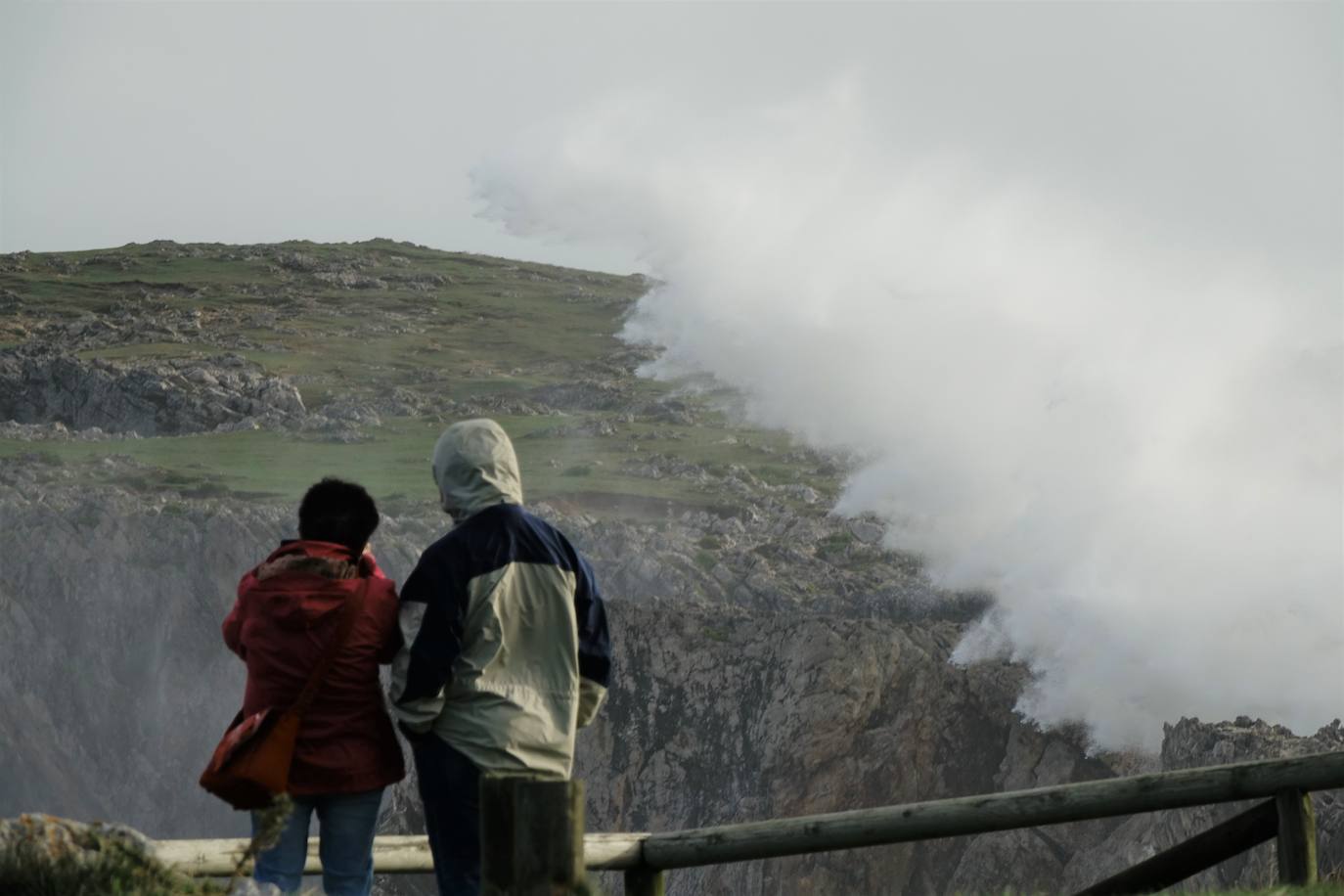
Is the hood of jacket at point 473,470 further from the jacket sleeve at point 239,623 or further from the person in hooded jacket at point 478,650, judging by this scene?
the jacket sleeve at point 239,623

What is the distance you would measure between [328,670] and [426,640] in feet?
Answer: 1.09

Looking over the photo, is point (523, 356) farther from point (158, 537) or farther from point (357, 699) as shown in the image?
point (357, 699)

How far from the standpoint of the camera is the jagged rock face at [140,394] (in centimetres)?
6234

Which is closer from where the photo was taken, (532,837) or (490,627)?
(532,837)

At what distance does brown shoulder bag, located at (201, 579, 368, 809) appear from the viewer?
4.75 metres

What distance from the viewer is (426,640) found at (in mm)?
4762

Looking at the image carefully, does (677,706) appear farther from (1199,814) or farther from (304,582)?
(304,582)

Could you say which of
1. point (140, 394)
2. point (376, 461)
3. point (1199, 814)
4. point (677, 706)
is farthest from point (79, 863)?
point (140, 394)

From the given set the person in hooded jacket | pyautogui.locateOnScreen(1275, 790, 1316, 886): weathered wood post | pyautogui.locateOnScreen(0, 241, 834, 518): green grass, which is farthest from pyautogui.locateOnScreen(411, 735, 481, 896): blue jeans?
pyautogui.locateOnScreen(0, 241, 834, 518): green grass

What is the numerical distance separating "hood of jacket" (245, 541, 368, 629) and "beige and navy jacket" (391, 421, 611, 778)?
0.23 m

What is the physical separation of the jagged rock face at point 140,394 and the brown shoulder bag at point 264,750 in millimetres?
58186

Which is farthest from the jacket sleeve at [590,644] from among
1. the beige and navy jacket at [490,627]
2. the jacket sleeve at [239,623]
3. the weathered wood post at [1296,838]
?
the weathered wood post at [1296,838]

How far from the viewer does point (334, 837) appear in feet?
16.5

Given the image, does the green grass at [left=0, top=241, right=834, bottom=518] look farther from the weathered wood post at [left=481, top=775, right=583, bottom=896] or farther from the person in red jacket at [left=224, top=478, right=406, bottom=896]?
the weathered wood post at [left=481, top=775, right=583, bottom=896]
